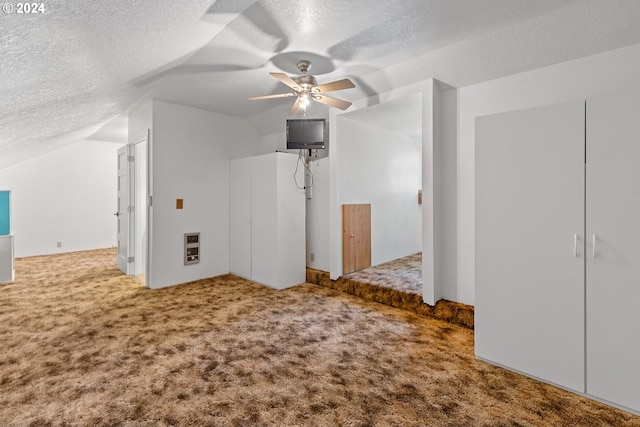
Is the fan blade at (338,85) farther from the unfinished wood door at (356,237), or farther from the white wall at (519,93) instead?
the unfinished wood door at (356,237)

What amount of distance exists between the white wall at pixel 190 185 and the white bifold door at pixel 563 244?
384cm

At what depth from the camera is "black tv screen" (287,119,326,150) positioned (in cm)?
418

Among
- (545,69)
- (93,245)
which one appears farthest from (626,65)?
(93,245)

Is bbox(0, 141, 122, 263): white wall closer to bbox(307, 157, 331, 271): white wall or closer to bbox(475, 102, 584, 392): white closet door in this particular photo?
bbox(307, 157, 331, 271): white wall

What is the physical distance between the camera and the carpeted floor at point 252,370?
1762 millimetres

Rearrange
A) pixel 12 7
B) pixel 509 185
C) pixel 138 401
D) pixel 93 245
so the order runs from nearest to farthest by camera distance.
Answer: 1. pixel 12 7
2. pixel 138 401
3. pixel 509 185
4. pixel 93 245

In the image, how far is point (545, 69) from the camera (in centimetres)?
271

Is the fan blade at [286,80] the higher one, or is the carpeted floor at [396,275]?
the fan blade at [286,80]

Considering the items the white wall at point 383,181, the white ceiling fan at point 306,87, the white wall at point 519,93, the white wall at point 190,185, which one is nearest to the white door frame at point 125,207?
the white wall at point 190,185

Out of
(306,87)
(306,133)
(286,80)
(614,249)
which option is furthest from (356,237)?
(614,249)

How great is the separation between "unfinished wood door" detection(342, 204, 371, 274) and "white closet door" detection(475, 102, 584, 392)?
2081 millimetres

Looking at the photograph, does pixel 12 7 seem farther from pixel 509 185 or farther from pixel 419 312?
pixel 419 312

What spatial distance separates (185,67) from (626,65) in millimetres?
3831

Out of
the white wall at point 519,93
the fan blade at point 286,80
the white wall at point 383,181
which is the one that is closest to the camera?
the white wall at point 519,93
